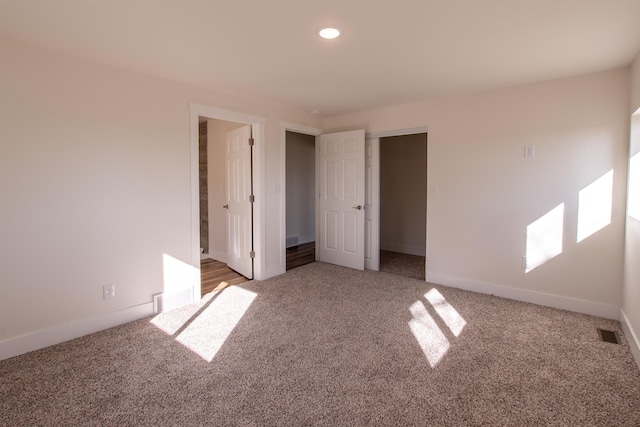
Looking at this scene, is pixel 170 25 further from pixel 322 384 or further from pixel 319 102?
pixel 322 384

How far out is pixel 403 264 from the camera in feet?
16.7

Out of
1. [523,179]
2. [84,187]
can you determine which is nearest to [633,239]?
[523,179]

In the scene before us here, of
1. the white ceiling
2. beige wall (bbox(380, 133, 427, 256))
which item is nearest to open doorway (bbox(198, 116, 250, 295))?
the white ceiling

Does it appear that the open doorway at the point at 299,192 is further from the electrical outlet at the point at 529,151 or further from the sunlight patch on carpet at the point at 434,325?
the electrical outlet at the point at 529,151

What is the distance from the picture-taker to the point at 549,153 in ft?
10.6

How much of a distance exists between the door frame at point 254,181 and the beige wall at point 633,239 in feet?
11.7

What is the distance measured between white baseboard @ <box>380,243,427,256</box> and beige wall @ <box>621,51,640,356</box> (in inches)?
118

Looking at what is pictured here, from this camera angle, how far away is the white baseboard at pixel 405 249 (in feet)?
18.9

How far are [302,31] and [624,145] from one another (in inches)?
118

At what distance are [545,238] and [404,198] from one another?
280cm

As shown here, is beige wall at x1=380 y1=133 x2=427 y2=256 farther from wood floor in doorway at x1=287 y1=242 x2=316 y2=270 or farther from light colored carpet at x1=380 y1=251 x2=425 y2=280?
wood floor in doorway at x1=287 y1=242 x2=316 y2=270

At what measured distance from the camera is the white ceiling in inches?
76.5

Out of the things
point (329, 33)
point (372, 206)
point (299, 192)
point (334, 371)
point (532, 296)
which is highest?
point (329, 33)

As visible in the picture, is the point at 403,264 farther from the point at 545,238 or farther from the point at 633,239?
the point at 633,239
